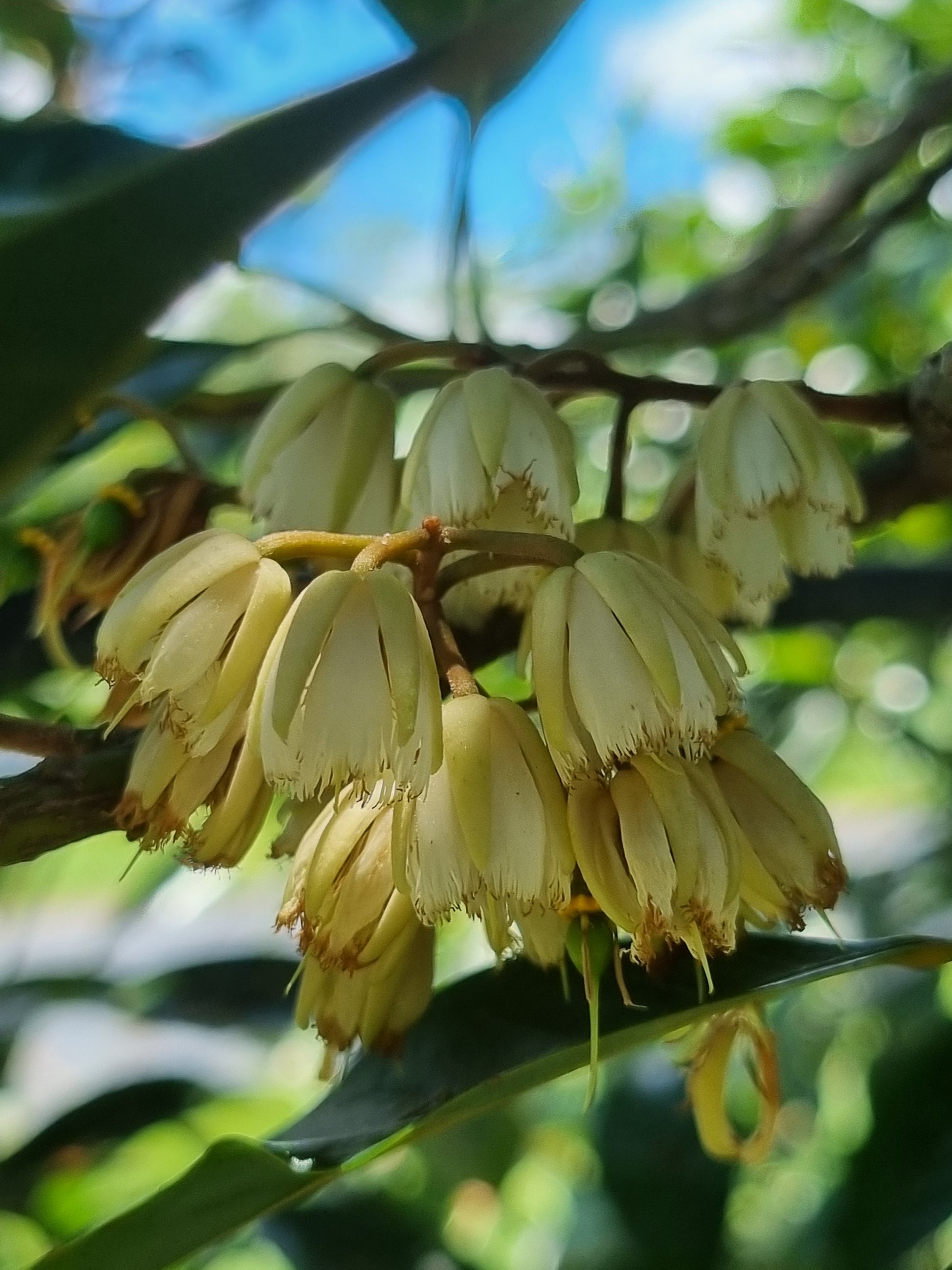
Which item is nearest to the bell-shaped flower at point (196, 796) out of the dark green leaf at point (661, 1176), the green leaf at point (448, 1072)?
the green leaf at point (448, 1072)

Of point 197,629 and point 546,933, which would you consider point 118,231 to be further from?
point 546,933

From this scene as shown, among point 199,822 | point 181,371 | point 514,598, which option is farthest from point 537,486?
point 181,371

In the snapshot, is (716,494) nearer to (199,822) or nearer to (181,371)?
(199,822)

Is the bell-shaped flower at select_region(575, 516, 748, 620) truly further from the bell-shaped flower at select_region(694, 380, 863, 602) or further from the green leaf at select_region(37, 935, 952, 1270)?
the green leaf at select_region(37, 935, 952, 1270)

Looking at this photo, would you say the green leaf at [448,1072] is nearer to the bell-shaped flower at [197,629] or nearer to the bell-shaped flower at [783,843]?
the bell-shaped flower at [783,843]

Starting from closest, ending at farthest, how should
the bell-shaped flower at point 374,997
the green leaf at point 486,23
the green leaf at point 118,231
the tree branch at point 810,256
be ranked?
1. the green leaf at point 118,231
2. the bell-shaped flower at point 374,997
3. the green leaf at point 486,23
4. the tree branch at point 810,256

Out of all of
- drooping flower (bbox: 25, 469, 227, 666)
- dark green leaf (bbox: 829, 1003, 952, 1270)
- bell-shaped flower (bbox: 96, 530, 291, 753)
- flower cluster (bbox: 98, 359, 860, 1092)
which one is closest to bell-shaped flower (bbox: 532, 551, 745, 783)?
flower cluster (bbox: 98, 359, 860, 1092)
